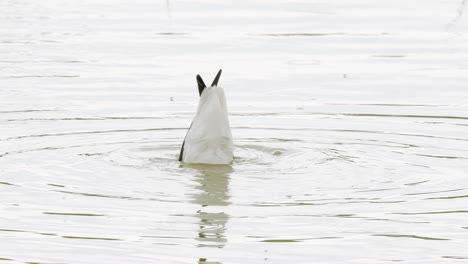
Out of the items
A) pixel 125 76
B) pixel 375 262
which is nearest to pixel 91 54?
pixel 125 76

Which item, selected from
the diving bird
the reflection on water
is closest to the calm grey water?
the reflection on water

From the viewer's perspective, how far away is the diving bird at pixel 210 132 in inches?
306

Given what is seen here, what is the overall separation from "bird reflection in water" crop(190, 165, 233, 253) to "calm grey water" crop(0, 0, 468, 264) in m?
0.02

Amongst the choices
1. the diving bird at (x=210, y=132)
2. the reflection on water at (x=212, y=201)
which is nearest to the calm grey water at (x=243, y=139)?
the reflection on water at (x=212, y=201)

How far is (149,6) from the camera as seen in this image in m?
19.9

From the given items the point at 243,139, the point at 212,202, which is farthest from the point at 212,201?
the point at 243,139

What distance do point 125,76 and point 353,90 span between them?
291 centimetres

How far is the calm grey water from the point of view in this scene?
6.01 meters

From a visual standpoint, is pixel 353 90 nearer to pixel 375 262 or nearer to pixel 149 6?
pixel 375 262

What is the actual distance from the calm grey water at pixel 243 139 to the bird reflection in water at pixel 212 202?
0.07 ft

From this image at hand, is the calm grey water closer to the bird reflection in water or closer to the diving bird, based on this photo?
the bird reflection in water

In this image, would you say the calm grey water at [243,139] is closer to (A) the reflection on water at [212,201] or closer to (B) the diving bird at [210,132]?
(A) the reflection on water at [212,201]

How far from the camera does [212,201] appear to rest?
23.0 ft

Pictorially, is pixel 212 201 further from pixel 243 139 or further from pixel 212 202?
pixel 243 139
